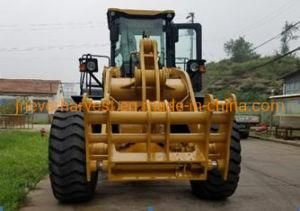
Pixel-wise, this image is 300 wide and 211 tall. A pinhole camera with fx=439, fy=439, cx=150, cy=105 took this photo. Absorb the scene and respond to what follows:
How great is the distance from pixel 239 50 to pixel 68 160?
64690 millimetres

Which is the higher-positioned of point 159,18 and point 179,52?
point 159,18

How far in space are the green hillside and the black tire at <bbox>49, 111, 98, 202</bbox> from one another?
39.1 m

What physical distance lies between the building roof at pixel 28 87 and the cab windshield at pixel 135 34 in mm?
40351

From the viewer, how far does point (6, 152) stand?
10875mm

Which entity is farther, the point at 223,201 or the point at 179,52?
the point at 179,52

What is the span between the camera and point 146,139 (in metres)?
5.15

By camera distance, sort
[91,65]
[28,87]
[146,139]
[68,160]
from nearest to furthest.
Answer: [146,139], [68,160], [91,65], [28,87]

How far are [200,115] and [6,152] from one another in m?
7.12

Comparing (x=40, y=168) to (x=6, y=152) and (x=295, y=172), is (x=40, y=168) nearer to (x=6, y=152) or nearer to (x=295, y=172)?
(x=6, y=152)

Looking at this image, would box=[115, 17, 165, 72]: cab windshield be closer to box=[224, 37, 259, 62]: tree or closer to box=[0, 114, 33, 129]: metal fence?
box=[0, 114, 33, 129]: metal fence

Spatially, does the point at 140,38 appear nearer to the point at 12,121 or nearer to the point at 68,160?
the point at 68,160

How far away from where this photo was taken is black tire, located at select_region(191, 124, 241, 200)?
229 inches

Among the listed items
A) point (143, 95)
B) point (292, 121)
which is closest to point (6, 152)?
point (143, 95)

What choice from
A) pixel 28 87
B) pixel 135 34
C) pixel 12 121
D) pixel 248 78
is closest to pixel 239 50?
pixel 248 78
